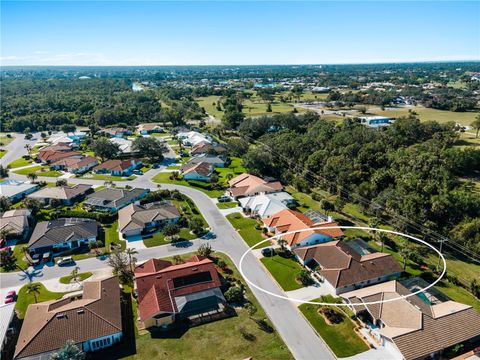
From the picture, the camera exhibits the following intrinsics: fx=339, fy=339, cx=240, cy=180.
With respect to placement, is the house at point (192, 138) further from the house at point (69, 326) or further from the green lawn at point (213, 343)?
the green lawn at point (213, 343)

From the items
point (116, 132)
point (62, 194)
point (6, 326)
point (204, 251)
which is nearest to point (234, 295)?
point (204, 251)

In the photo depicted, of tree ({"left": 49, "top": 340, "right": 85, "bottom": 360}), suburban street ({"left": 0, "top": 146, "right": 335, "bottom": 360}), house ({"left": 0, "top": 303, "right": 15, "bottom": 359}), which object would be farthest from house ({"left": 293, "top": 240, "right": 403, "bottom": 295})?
house ({"left": 0, "top": 303, "right": 15, "bottom": 359})

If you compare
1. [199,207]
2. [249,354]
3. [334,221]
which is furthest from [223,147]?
[249,354]

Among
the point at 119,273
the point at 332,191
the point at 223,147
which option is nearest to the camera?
the point at 119,273

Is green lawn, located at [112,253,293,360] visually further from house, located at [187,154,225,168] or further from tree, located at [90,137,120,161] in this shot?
tree, located at [90,137,120,161]

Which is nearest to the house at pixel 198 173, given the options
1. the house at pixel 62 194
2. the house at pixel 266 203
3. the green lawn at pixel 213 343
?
the house at pixel 266 203

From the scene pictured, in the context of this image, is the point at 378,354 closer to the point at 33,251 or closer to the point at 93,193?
the point at 33,251
